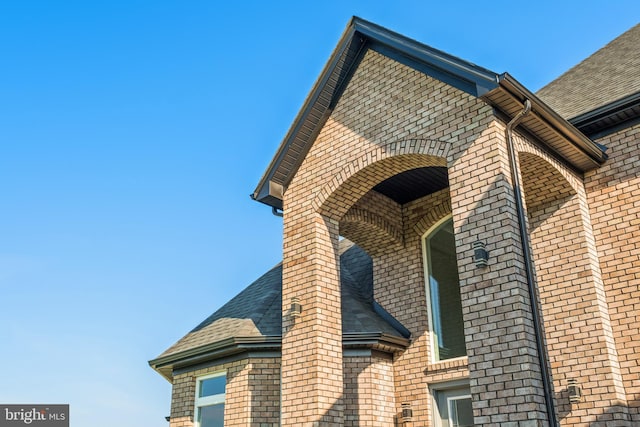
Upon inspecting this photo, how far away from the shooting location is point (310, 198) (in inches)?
360

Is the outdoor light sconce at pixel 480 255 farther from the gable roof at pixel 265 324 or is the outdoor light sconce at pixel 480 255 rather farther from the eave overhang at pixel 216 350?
the eave overhang at pixel 216 350

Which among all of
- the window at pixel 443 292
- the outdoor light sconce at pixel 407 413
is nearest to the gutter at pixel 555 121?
the window at pixel 443 292

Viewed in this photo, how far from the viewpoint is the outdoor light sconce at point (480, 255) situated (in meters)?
6.85

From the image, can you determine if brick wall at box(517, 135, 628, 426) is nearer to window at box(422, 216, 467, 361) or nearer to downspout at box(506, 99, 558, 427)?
downspout at box(506, 99, 558, 427)

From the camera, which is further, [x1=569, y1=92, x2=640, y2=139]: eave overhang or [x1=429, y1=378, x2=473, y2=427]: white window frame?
[x1=429, y1=378, x2=473, y2=427]: white window frame

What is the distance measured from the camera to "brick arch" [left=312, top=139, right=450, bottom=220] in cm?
805

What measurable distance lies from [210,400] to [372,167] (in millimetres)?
5124

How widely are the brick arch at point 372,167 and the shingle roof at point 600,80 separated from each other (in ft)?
9.60

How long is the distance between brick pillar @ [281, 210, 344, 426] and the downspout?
2840 mm

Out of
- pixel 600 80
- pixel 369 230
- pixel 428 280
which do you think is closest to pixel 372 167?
pixel 369 230

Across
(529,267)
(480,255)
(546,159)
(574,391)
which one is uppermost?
(546,159)

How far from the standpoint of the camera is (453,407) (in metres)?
9.28

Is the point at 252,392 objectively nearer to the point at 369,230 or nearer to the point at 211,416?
the point at 211,416

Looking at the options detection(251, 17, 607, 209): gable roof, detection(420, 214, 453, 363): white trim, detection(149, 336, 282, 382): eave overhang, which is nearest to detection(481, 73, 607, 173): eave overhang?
detection(251, 17, 607, 209): gable roof
